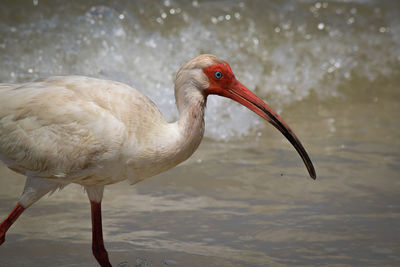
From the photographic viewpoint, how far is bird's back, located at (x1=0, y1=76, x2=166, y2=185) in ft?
12.3

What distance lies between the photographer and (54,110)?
3.87 metres

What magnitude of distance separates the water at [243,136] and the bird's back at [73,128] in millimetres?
778

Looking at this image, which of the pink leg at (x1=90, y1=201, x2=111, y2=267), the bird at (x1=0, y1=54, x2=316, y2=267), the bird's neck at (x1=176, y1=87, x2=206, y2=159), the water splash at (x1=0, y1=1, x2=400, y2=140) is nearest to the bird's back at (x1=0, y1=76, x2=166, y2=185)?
the bird at (x1=0, y1=54, x2=316, y2=267)

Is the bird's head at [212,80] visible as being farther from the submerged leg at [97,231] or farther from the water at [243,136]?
the water at [243,136]

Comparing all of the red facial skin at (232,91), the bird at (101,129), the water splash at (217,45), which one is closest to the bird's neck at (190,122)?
the bird at (101,129)

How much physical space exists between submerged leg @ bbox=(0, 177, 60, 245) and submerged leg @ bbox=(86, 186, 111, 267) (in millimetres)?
273

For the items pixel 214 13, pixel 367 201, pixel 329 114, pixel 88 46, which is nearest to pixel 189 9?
pixel 214 13

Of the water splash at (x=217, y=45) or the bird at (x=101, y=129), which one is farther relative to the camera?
the water splash at (x=217, y=45)

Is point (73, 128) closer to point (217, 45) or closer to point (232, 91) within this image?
point (232, 91)

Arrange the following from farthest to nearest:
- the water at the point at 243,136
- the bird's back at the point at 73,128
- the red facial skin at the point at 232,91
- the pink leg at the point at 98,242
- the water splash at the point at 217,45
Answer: the water splash at the point at 217,45, the water at the point at 243,136, the pink leg at the point at 98,242, the red facial skin at the point at 232,91, the bird's back at the point at 73,128

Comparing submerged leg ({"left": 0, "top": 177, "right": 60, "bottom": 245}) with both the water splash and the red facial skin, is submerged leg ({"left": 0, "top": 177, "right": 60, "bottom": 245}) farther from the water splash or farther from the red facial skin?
the water splash

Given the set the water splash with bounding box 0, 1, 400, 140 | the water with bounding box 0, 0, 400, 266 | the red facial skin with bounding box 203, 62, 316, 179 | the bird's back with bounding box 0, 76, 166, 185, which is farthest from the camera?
the water splash with bounding box 0, 1, 400, 140

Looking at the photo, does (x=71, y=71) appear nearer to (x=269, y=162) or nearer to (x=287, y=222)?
(x=269, y=162)

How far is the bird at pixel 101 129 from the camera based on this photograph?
377 cm
